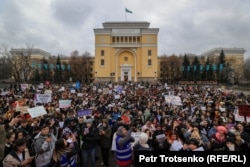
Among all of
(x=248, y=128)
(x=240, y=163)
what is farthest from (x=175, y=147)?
(x=248, y=128)

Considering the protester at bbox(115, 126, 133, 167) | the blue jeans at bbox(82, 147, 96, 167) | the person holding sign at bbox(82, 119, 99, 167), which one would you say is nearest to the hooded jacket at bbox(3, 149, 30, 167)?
the protester at bbox(115, 126, 133, 167)

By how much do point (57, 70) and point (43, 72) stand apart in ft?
13.8

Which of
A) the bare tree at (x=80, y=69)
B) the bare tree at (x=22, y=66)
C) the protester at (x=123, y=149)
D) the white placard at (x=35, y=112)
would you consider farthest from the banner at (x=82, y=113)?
the bare tree at (x=80, y=69)

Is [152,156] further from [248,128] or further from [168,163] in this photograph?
[248,128]

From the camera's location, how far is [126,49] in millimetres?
67375

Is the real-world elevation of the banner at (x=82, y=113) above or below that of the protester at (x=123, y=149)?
above

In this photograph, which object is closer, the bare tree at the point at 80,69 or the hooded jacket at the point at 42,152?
the hooded jacket at the point at 42,152

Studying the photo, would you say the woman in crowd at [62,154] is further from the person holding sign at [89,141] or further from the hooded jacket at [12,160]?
the person holding sign at [89,141]

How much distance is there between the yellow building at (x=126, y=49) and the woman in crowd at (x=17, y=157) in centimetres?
5990

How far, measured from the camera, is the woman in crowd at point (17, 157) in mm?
4781

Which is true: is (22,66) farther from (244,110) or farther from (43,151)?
(43,151)

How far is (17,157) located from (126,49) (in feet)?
208

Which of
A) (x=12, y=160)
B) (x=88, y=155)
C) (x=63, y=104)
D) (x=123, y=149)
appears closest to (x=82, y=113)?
(x=88, y=155)

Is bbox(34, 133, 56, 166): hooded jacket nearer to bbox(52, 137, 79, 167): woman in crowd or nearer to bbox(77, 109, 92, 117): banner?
bbox(52, 137, 79, 167): woman in crowd
